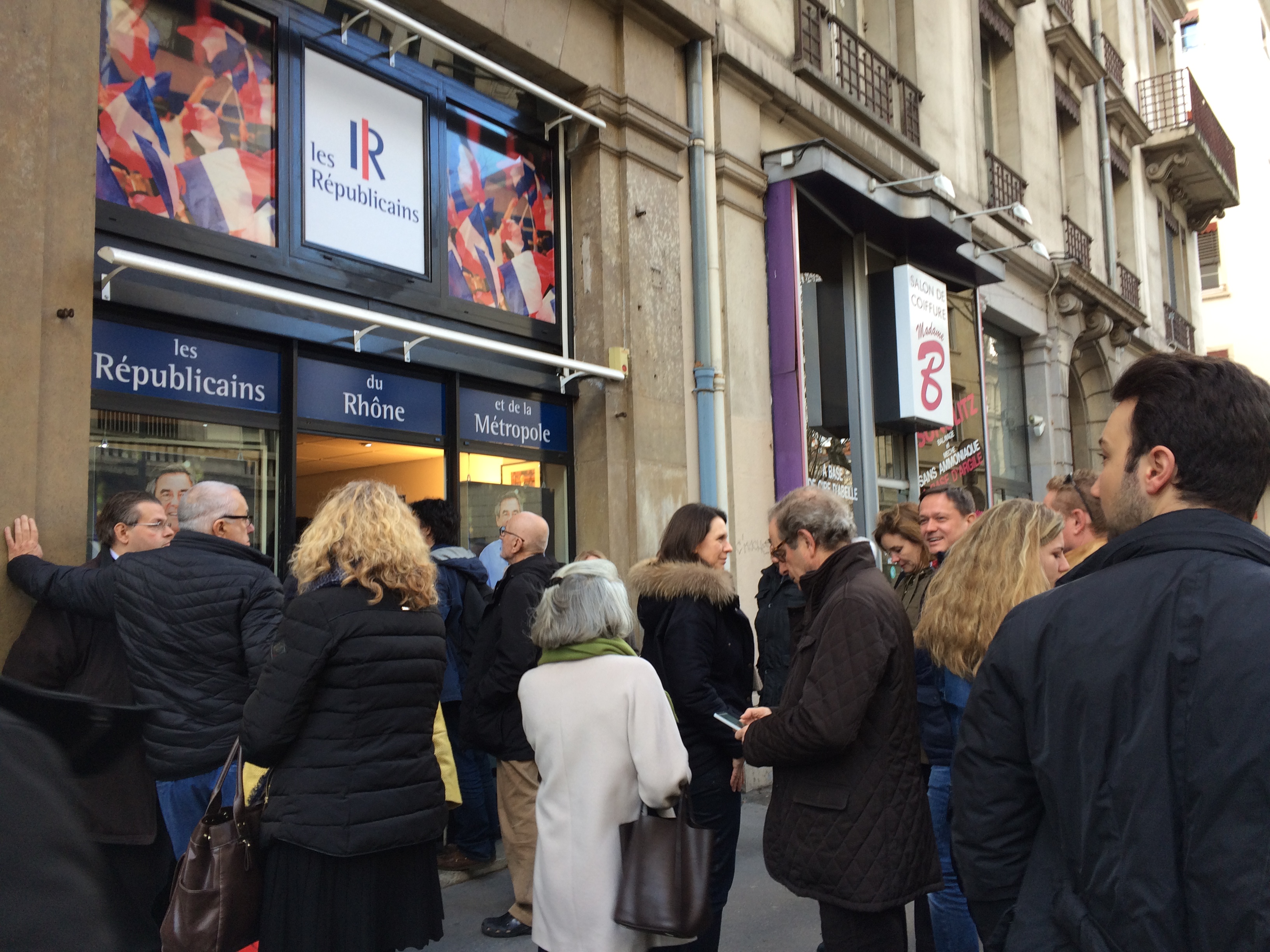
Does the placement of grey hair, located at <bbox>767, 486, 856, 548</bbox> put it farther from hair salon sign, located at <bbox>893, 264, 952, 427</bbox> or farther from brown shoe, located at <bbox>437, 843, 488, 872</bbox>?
hair salon sign, located at <bbox>893, 264, 952, 427</bbox>

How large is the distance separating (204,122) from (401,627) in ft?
11.1

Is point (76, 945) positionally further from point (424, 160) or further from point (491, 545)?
A: point (424, 160)

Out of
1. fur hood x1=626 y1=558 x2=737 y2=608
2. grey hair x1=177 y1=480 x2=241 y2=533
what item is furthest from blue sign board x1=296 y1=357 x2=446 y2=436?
fur hood x1=626 y1=558 x2=737 y2=608

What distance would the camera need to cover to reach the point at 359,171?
5.84 m

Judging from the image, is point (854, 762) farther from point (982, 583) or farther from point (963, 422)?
point (963, 422)

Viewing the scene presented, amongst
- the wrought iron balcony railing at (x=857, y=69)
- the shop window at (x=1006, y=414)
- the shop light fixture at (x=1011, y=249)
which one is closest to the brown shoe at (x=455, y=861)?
the wrought iron balcony railing at (x=857, y=69)

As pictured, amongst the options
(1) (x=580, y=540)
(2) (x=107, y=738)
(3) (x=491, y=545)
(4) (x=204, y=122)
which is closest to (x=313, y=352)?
(4) (x=204, y=122)

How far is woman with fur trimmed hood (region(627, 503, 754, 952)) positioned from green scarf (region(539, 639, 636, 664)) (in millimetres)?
619

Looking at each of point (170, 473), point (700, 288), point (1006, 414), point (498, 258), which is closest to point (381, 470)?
point (498, 258)

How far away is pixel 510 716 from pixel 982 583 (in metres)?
2.18

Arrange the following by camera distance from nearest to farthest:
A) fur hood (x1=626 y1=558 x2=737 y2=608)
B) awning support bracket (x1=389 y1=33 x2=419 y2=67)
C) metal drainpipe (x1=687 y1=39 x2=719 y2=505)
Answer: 1. fur hood (x1=626 y1=558 x2=737 y2=608)
2. awning support bracket (x1=389 y1=33 x2=419 y2=67)
3. metal drainpipe (x1=687 y1=39 x2=719 y2=505)

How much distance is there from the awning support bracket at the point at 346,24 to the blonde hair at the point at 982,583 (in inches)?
176

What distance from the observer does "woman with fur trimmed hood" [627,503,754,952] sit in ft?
12.3

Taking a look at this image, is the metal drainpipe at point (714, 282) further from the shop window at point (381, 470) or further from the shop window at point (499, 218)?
the shop window at point (381, 470)
